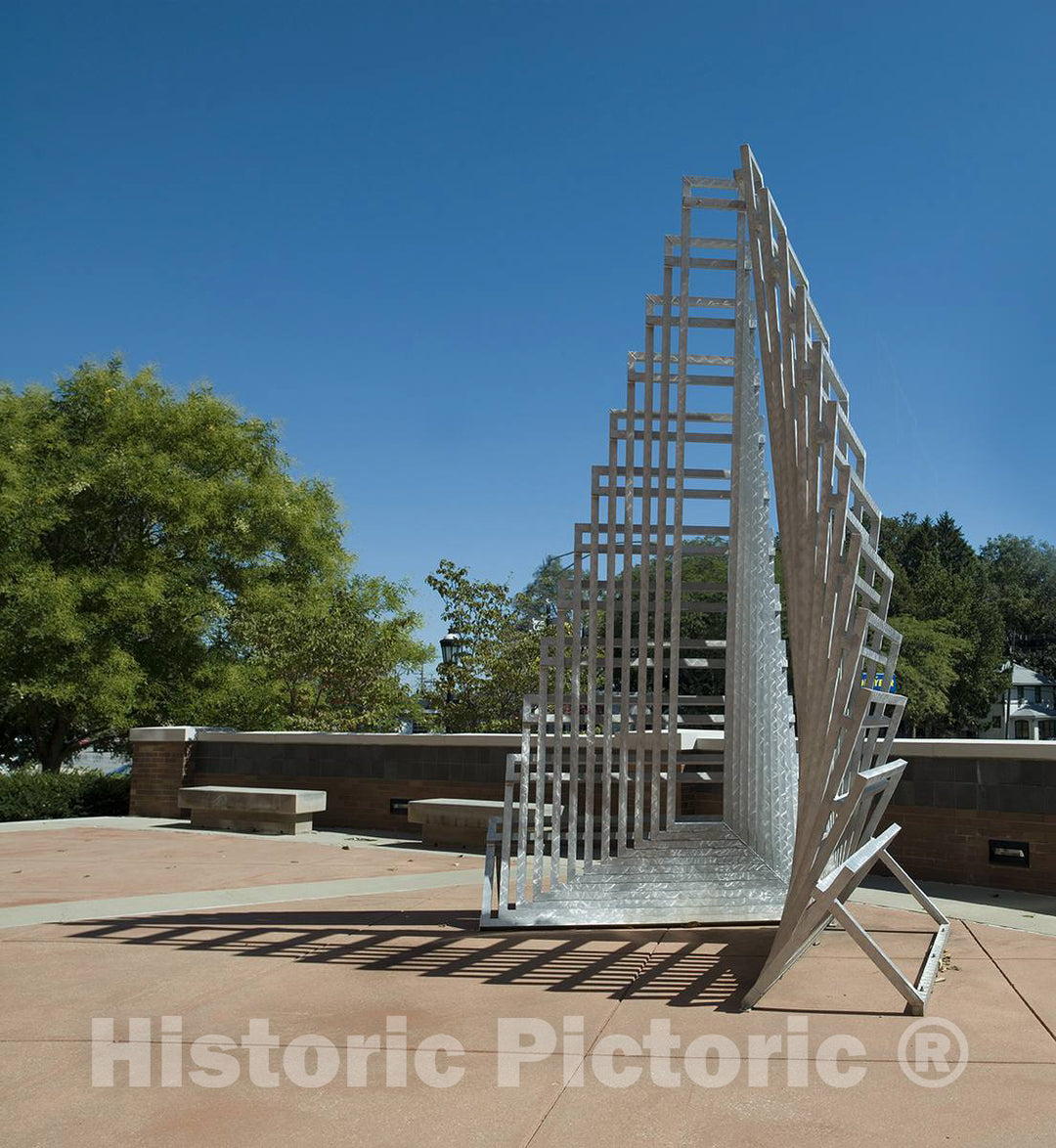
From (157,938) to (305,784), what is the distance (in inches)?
311

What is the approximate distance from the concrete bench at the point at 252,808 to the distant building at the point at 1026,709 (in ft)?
203

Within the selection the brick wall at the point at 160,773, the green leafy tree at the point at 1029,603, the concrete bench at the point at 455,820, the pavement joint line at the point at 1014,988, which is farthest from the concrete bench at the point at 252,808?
Result: the green leafy tree at the point at 1029,603

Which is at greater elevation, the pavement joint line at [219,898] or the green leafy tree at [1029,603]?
the green leafy tree at [1029,603]

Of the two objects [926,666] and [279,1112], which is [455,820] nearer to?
[279,1112]

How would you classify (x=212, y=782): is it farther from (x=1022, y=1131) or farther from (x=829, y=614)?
(x=1022, y=1131)

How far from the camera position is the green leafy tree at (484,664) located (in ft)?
66.8

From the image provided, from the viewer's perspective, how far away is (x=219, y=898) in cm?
877

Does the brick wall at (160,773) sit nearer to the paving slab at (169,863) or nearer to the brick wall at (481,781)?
the brick wall at (481,781)

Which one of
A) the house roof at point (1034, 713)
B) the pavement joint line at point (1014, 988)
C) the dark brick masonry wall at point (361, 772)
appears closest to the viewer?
the pavement joint line at point (1014, 988)

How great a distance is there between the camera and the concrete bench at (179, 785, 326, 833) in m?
13.7

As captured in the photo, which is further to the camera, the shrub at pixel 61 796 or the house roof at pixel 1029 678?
the house roof at pixel 1029 678

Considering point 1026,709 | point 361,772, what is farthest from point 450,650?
point 1026,709

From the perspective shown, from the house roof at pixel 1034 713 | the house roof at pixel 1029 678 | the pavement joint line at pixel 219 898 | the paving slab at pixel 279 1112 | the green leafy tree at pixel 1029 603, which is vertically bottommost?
the house roof at pixel 1034 713

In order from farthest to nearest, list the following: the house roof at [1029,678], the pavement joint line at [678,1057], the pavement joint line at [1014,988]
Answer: the house roof at [1029,678], the pavement joint line at [1014,988], the pavement joint line at [678,1057]
